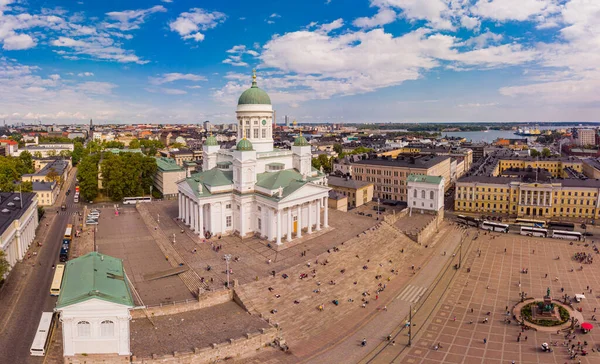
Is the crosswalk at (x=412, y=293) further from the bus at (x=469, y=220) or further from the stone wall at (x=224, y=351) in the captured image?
the bus at (x=469, y=220)

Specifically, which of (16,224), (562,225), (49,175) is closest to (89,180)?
(49,175)

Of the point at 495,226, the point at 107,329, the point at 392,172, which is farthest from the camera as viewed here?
the point at 392,172

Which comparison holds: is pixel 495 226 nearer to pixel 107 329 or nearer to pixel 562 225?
pixel 562 225

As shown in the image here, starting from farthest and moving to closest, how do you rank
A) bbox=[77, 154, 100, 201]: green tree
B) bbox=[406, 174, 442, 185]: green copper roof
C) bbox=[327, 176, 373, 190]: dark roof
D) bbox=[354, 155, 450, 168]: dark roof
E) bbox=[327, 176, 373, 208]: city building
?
bbox=[354, 155, 450, 168]: dark roof, bbox=[77, 154, 100, 201]: green tree, bbox=[327, 176, 373, 190]: dark roof, bbox=[327, 176, 373, 208]: city building, bbox=[406, 174, 442, 185]: green copper roof

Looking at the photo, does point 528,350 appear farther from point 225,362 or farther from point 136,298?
point 136,298

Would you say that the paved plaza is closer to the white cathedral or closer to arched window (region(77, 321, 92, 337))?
the white cathedral

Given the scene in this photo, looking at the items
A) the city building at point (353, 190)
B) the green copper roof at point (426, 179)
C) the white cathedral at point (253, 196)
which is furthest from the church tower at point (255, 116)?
the green copper roof at point (426, 179)

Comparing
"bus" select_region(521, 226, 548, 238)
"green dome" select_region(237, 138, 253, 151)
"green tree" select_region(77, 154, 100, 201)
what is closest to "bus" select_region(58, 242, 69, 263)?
"green dome" select_region(237, 138, 253, 151)
